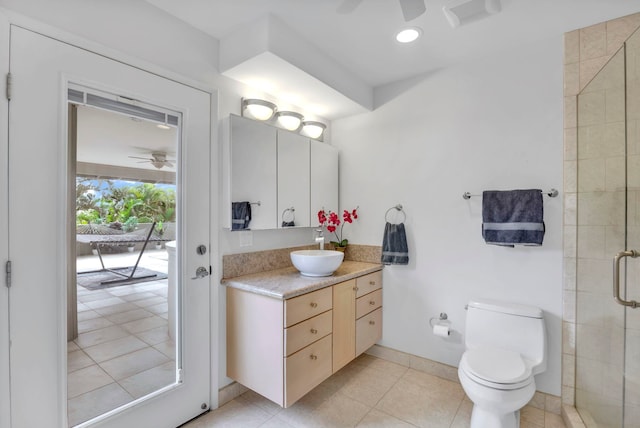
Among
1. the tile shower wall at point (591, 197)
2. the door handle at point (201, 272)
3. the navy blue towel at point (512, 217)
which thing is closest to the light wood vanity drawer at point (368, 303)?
the navy blue towel at point (512, 217)

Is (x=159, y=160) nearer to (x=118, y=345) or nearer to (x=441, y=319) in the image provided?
(x=118, y=345)

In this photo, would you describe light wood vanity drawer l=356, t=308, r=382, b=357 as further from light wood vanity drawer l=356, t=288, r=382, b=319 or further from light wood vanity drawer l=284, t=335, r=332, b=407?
light wood vanity drawer l=284, t=335, r=332, b=407

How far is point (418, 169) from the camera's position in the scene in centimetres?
252

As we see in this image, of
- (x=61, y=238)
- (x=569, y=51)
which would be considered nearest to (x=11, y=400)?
(x=61, y=238)

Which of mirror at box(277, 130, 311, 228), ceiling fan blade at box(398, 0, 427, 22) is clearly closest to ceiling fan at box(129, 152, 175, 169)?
mirror at box(277, 130, 311, 228)

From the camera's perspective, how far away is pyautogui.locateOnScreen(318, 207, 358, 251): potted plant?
2711mm

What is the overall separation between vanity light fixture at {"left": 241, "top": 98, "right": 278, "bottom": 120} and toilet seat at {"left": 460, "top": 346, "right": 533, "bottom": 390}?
82.5 inches

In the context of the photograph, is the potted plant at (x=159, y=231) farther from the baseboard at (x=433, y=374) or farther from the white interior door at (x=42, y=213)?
the baseboard at (x=433, y=374)

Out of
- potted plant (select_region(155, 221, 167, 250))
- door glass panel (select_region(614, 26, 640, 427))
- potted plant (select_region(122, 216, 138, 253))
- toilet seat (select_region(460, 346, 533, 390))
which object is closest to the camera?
door glass panel (select_region(614, 26, 640, 427))

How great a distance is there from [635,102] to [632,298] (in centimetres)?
96

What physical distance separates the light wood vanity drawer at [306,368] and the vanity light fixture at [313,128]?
170cm

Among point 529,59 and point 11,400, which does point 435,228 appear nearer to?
point 529,59

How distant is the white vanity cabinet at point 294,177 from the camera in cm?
242

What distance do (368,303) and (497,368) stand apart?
1013 mm
